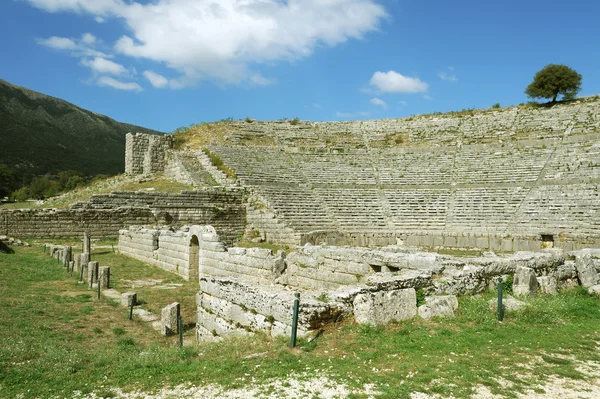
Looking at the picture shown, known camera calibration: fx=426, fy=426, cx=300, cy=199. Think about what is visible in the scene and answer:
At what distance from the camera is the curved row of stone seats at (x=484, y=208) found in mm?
24016

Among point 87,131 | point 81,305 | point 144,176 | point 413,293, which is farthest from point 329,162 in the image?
point 87,131

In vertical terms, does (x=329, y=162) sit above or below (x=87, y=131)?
below

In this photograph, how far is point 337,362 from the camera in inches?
184

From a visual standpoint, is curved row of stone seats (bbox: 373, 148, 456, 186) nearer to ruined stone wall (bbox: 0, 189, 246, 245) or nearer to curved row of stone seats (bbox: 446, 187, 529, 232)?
curved row of stone seats (bbox: 446, 187, 529, 232)

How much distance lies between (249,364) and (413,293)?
2.80 metres

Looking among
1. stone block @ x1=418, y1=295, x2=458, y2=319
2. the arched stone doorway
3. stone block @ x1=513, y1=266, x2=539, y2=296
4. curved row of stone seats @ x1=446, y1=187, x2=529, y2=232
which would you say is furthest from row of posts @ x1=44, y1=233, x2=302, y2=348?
curved row of stone seats @ x1=446, y1=187, x2=529, y2=232

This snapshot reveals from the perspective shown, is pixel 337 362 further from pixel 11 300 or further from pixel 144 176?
pixel 144 176

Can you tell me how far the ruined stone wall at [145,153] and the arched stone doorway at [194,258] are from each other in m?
22.5

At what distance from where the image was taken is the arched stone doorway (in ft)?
47.1

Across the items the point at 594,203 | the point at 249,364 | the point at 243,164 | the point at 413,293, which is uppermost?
the point at 243,164

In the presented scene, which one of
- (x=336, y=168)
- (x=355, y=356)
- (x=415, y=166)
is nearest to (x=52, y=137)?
(x=336, y=168)

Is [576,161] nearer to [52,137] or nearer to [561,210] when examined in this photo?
[561,210]

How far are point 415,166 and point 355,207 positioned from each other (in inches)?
332

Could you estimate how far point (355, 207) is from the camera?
2823 cm
